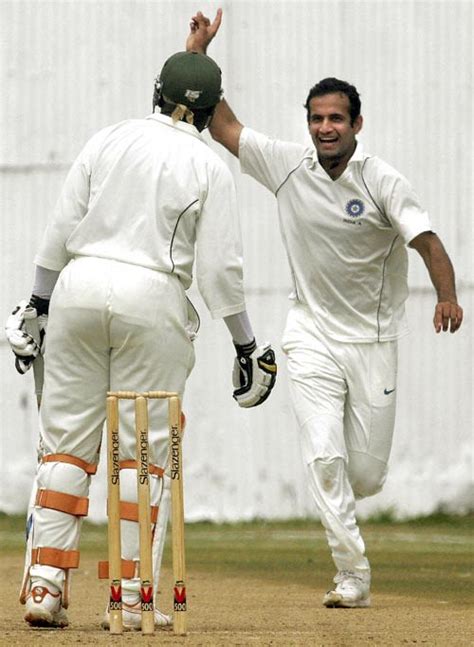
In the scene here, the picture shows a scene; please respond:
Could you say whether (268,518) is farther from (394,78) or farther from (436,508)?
(394,78)

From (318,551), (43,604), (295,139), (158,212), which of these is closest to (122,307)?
(158,212)

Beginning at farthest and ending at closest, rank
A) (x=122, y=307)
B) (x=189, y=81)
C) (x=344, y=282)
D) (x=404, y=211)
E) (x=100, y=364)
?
1. (x=344, y=282)
2. (x=404, y=211)
3. (x=189, y=81)
4. (x=100, y=364)
5. (x=122, y=307)

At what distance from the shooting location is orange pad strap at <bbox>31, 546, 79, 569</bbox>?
588 centimetres

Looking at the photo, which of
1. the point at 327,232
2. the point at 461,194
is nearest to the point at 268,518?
the point at 461,194

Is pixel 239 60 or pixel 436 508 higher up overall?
pixel 239 60

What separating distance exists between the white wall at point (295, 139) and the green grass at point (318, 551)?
20 centimetres

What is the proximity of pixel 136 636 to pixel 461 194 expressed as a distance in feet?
23.4

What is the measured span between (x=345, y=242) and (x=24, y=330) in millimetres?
1762

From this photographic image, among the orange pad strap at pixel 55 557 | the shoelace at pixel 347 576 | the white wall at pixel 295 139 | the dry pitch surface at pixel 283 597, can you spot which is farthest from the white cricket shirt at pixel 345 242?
the white wall at pixel 295 139

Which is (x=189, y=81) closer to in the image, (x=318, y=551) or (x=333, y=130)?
(x=333, y=130)

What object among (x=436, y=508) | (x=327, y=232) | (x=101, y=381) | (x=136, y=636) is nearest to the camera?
(x=136, y=636)

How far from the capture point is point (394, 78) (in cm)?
1221

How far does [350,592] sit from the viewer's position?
7098 millimetres

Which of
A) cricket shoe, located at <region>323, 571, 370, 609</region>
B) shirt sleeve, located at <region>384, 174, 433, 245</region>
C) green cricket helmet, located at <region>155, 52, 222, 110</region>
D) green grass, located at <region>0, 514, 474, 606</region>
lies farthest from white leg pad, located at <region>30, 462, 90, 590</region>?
green grass, located at <region>0, 514, 474, 606</region>
